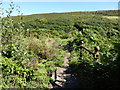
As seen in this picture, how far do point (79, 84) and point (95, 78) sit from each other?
1.97 feet

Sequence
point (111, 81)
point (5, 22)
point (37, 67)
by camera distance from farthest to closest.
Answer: point (5, 22)
point (37, 67)
point (111, 81)

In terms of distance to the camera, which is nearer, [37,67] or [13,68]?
[13,68]

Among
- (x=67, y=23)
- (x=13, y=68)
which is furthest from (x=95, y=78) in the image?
(x=67, y=23)

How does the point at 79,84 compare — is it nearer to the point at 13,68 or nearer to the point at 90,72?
the point at 90,72

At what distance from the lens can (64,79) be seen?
5152 millimetres

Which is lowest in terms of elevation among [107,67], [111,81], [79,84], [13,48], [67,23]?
[79,84]

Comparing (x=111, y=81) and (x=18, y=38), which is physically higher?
(x=18, y=38)

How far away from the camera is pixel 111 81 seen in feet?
12.3

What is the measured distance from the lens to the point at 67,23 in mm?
19547

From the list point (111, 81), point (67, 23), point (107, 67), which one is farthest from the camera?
point (67, 23)

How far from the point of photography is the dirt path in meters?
4.73

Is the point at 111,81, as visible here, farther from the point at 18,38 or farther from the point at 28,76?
the point at 18,38

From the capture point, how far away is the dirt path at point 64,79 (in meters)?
4.73

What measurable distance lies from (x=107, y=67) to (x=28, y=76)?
94.6 inches
